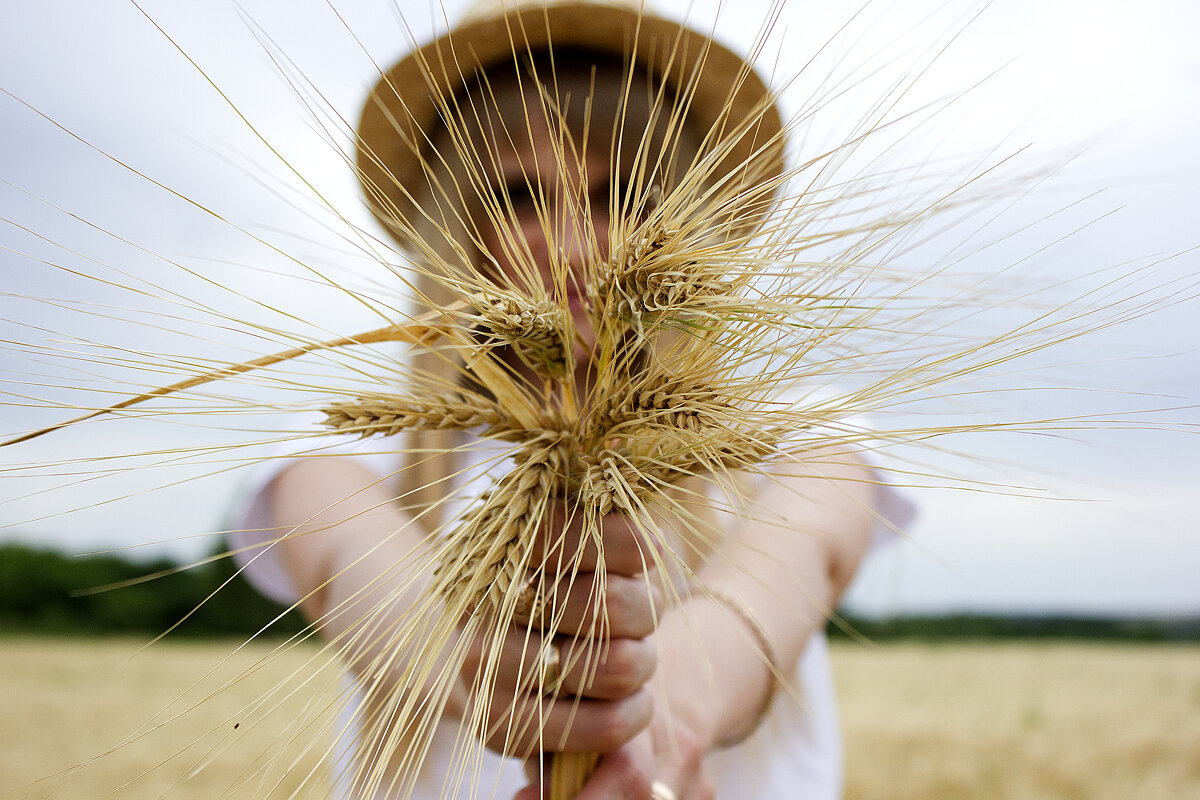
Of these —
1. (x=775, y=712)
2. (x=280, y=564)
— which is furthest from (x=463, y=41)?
(x=775, y=712)

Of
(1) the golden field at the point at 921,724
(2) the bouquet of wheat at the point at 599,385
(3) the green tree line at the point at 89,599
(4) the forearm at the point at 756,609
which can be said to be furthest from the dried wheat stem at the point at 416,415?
(3) the green tree line at the point at 89,599

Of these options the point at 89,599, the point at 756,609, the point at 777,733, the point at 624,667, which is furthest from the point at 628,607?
the point at 89,599

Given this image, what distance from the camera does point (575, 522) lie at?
38 cm

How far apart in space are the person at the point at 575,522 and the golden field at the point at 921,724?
3.56 ft

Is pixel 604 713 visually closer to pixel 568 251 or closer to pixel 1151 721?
pixel 568 251

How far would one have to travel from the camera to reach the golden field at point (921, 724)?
7.19 ft

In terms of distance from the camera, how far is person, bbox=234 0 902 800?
1.18 feet

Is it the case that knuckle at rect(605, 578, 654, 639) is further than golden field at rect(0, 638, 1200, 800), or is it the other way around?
golden field at rect(0, 638, 1200, 800)

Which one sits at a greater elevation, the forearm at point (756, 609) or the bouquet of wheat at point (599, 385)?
the bouquet of wheat at point (599, 385)

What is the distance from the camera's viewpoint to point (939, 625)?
4.83 metres

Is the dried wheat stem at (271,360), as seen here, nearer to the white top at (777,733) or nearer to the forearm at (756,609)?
the forearm at (756,609)

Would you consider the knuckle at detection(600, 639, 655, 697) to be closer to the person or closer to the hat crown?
the person

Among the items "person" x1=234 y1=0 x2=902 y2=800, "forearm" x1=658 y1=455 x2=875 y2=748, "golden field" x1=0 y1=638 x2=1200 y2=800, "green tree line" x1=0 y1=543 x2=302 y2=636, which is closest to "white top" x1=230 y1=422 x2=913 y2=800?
"person" x1=234 y1=0 x2=902 y2=800

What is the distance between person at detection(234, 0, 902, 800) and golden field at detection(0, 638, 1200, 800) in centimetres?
108
